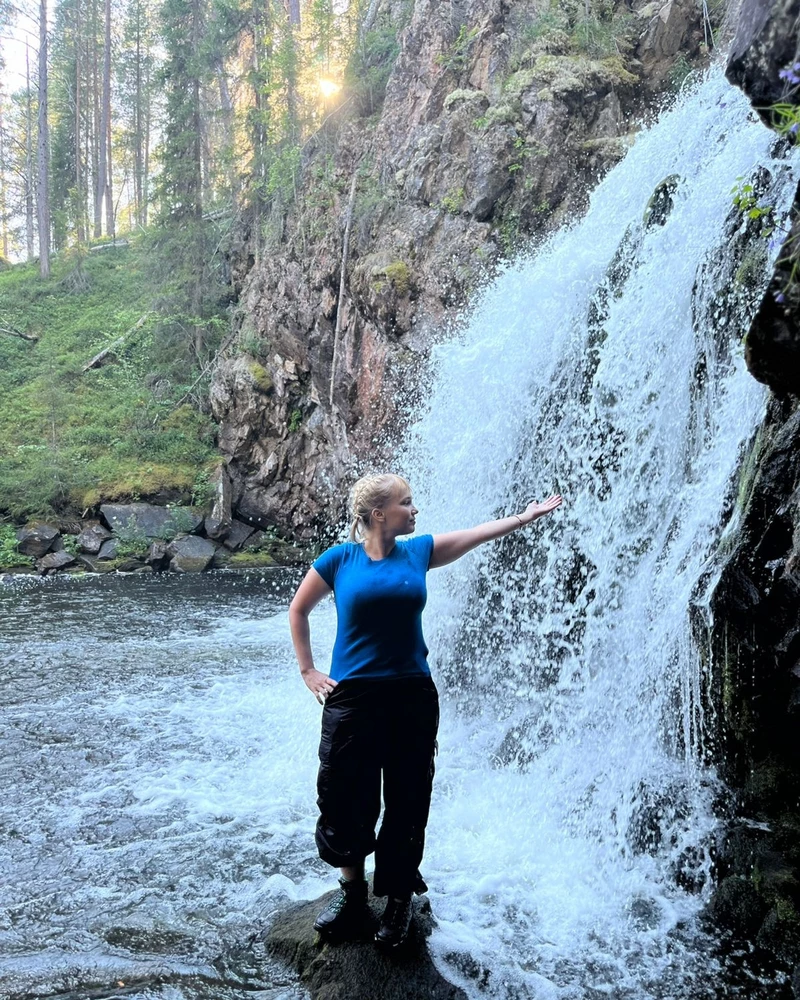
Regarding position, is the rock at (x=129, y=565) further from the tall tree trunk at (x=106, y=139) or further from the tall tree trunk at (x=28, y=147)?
the tall tree trunk at (x=28, y=147)

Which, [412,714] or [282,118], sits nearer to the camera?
[412,714]

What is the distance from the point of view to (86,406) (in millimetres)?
23250

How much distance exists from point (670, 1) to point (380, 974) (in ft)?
52.9

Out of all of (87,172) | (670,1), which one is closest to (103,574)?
(670,1)

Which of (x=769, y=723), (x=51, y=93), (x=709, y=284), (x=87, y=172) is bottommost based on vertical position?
(x=769, y=723)

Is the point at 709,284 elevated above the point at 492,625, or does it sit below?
above

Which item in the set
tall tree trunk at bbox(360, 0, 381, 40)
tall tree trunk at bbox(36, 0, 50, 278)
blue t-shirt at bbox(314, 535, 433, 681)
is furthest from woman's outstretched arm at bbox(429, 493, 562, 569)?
tall tree trunk at bbox(36, 0, 50, 278)

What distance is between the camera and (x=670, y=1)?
13781 millimetres

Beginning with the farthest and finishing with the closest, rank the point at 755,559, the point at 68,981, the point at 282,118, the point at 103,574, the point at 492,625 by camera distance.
Answer: the point at 282,118 → the point at 103,574 → the point at 492,625 → the point at 755,559 → the point at 68,981

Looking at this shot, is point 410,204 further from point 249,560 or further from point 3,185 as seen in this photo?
point 3,185

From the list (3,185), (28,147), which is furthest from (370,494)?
→ (3,185)

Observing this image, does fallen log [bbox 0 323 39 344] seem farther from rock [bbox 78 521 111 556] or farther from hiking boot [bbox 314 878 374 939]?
hiking boot [bbox 314 878 374 939]

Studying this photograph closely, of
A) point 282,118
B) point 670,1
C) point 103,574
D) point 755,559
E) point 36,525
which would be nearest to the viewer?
point 755,559

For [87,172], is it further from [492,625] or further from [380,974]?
[380,974]
